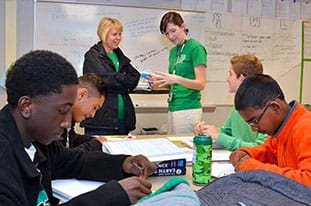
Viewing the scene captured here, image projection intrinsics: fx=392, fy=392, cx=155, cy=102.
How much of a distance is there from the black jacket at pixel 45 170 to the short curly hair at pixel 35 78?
0.21ft

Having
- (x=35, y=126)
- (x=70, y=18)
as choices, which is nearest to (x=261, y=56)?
(x=70, y=18)

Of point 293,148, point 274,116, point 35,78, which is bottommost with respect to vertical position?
point 293,148

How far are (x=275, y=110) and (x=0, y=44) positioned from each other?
2651 mm

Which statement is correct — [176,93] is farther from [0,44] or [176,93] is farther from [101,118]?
[0,44]

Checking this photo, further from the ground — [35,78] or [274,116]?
[35,78]

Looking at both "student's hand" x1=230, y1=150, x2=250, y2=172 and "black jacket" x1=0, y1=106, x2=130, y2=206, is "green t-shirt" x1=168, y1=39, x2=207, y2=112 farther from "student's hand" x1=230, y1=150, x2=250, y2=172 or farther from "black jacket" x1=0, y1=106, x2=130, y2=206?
"black jacket" x1=0, y1=106, x2=130, y2=206

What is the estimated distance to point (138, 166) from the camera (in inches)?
53.7

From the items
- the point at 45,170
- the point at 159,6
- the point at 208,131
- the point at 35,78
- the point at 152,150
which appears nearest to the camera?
the point at 35,78

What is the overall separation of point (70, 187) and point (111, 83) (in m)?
1.51

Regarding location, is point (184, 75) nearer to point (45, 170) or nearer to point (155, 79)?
point (155, 79)

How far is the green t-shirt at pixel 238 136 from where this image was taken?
1.81 metres

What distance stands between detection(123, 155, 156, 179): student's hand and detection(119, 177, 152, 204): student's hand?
0.86 ft

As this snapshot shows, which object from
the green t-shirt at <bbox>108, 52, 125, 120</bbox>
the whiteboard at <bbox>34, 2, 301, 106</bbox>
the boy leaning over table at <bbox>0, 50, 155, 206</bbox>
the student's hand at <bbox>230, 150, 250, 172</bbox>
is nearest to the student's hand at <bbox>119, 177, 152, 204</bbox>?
the boy leaning over table at <bbox>0, 50, 155, 206</bbox>

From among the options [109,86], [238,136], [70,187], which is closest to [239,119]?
[238,136]
